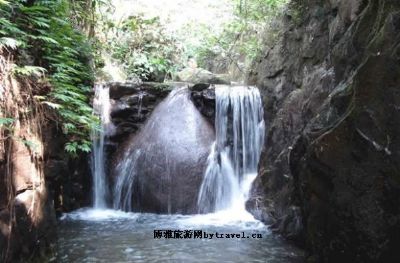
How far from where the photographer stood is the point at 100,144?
30.7 feet

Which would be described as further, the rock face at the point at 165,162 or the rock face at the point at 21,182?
the rock face at the point at 165,162

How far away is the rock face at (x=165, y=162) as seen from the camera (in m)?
8.34

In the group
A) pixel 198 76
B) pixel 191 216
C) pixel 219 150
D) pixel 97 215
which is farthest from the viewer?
pixel 198 76

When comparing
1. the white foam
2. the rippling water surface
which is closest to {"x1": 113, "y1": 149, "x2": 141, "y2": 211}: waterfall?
the white foam

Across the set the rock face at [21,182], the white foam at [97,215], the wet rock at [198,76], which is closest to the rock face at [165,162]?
the white foam at [97,215]

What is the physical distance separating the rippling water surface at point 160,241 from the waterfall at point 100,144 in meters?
0.88

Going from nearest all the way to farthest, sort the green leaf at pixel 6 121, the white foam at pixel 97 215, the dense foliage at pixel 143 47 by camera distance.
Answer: the green leaf at pixel 6 121 < the white foam at pixel 97 215 < the dense foliage at pixel 143 47

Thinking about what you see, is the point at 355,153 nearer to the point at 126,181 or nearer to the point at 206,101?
the point at 126,181

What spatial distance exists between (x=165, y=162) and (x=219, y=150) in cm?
119

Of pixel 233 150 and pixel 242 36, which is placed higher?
pixel 242 36

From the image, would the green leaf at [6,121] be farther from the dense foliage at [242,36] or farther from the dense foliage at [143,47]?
the dense foliage at [143,47]

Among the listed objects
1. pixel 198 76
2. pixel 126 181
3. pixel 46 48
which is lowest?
pixel 126 181

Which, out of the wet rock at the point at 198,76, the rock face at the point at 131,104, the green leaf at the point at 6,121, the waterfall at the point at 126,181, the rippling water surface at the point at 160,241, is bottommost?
the rippling water surface at the point at 160,241

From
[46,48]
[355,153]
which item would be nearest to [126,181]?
[46,48]
